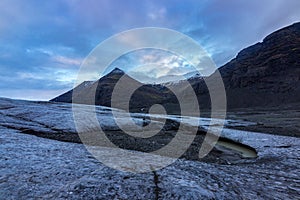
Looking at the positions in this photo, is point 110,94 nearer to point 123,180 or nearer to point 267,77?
point 267,77

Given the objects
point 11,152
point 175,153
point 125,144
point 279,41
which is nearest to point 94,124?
point 125,144

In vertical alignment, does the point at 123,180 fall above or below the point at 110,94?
below

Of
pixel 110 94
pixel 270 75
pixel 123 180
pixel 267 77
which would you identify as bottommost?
pixel 123 180

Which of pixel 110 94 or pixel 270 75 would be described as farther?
pixel 110 94

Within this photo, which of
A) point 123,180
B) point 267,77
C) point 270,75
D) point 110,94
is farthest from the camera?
point 110,94

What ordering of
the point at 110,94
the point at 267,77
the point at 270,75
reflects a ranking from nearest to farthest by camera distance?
the point at 267,77, the point at 270,75, the point at 110,94

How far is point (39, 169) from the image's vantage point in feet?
13.4

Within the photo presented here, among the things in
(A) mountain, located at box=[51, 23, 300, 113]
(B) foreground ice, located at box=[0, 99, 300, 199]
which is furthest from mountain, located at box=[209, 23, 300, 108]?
(B) foreground ice, located at box=[0, 99, 300, 199]

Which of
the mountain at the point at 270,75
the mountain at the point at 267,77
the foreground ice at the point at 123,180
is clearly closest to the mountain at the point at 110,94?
the mountain at the point at 267,77

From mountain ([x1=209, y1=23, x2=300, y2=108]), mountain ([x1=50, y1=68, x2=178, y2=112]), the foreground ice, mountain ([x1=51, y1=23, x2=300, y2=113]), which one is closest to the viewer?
the foreground ice

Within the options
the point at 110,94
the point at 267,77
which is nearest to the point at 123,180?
the point at 267,77

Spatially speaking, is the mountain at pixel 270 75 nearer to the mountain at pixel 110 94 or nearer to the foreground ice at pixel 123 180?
the mountain at pixel 110 94

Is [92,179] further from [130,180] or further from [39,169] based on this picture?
[39,169]

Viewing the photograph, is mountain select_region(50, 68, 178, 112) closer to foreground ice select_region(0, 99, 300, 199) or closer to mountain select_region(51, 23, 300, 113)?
mountain select_region(51, 23, 300, 113)
